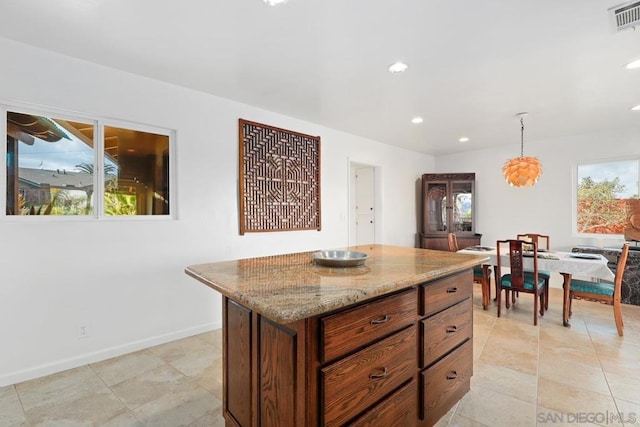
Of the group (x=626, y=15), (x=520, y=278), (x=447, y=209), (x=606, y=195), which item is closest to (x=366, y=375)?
(x=626, y=15)

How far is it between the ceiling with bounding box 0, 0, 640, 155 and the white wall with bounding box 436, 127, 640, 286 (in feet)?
3.97

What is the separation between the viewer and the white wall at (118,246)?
2258 millimetres

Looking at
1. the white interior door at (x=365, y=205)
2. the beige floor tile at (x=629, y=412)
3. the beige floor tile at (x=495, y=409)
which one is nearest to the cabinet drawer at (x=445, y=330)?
the beige floor tile at (x=495, y=409)

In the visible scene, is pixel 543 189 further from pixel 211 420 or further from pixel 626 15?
pixel 211 420

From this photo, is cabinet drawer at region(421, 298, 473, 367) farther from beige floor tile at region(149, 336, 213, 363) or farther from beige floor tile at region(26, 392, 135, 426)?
beige floor tile at region(149, 336, 213, 363)

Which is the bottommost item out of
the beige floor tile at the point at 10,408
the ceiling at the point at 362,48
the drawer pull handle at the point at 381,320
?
the beige floor tile at the point at 10,408

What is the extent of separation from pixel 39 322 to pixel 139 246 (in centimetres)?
84

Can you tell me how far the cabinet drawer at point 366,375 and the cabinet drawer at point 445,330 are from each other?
0.11 meters

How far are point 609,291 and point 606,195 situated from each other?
249 cm

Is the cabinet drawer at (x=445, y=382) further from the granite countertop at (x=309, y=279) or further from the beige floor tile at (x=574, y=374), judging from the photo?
the beige floor tile at (x=574, y=374)

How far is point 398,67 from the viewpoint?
2.59 meters

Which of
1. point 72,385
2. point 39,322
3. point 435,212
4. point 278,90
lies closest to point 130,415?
point 72,385

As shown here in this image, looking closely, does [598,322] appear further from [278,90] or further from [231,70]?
[231,70]

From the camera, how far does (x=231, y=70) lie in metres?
2.68
